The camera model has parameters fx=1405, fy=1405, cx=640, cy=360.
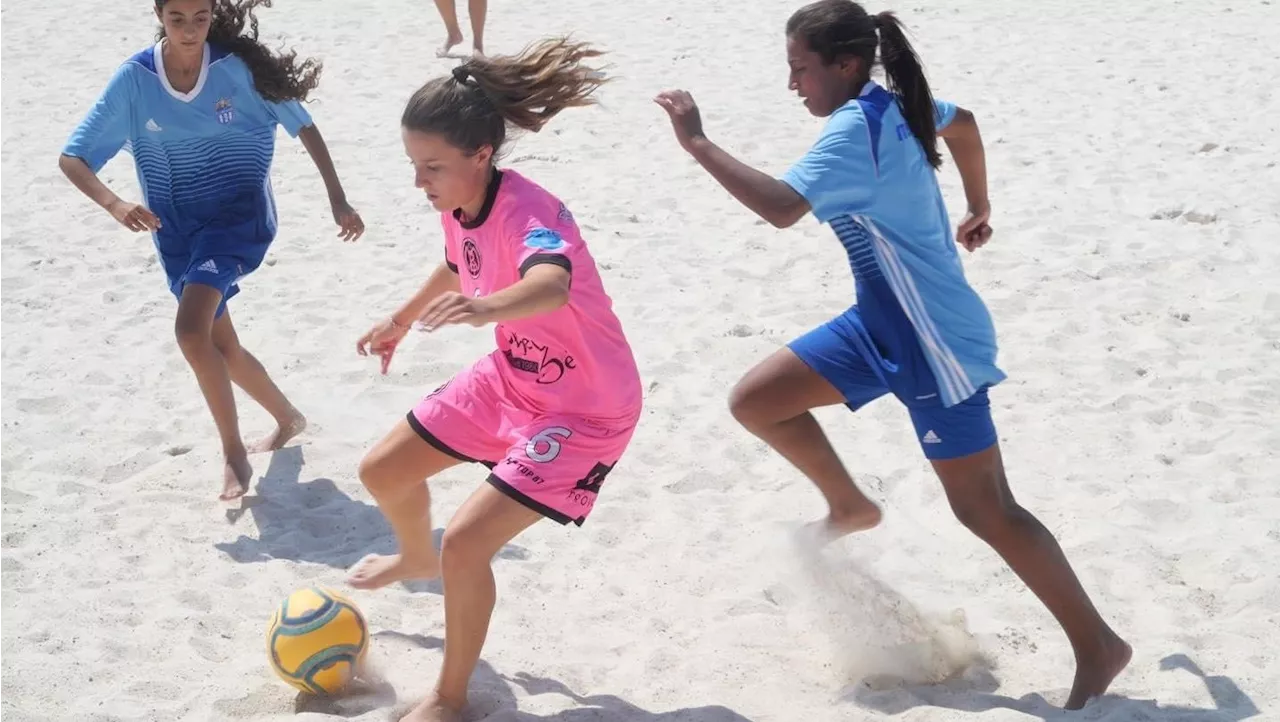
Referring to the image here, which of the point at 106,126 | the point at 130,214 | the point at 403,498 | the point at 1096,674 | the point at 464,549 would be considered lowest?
the point at 1096,674

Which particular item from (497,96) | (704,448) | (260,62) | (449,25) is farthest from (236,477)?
(449,25)

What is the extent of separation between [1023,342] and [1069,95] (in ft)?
12.2

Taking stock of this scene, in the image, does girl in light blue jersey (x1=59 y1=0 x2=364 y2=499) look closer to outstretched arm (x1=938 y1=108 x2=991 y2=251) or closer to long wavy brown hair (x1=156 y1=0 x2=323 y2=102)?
long wavy brown hair (x1=156 y1=0 x2=323 y2=102)

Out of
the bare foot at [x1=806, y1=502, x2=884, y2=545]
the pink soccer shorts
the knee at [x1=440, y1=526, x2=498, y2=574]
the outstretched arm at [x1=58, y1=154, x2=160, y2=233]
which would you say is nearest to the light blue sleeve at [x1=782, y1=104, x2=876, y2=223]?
the pink soccer shorts

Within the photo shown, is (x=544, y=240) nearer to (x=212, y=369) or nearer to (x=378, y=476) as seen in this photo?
(x=378, y=476)

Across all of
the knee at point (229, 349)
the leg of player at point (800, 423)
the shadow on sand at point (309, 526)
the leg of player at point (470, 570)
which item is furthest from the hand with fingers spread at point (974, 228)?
the knee at point (229, 349)

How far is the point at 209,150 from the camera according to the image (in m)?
4.91

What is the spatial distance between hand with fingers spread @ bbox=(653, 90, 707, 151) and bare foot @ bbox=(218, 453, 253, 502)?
2.32m

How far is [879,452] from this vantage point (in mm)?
5074

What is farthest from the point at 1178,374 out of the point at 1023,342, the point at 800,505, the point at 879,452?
the point at 800,505

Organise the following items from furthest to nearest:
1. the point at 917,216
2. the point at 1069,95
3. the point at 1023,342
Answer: the point at 1069,95 < the point at 1023,342 < the point at 917,216

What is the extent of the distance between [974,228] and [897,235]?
686 mm

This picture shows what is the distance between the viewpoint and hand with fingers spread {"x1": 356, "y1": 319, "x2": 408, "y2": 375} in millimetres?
3582

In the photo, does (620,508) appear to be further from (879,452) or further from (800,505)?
(879,452)
